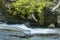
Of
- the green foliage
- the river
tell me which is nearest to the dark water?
the river

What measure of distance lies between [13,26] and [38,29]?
1510 millimetres

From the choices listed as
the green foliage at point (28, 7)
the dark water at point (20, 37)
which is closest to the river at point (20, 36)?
the dark water at point (20, 37)

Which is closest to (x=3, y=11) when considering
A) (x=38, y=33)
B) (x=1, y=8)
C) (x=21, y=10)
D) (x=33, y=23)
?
(x=1, y=8)

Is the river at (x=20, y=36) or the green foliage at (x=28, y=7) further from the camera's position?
the green foliage at (x=28, y=7)

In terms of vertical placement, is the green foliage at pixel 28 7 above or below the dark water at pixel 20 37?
above

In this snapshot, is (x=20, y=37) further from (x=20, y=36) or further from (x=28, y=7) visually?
(x=28, y=7)

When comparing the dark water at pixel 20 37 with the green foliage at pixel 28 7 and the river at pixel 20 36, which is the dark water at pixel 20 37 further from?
the green foliage at pixel 28 7

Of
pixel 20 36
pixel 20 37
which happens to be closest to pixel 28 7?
pixel 20 36

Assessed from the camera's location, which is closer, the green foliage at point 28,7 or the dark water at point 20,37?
the dark water at point 20,37

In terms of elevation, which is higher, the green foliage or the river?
the green foliage

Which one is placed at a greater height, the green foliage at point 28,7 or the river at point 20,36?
the green foliage at point 28,7

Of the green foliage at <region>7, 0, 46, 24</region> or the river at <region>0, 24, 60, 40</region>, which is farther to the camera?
the green foliage at <region>7, 0, 46, 24</region>

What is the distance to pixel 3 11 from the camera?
643 inches

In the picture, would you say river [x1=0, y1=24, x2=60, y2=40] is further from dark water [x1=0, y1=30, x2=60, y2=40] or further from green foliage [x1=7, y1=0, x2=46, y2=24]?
green foliage [x1=7, y1=0, x2=46, y2=24]
